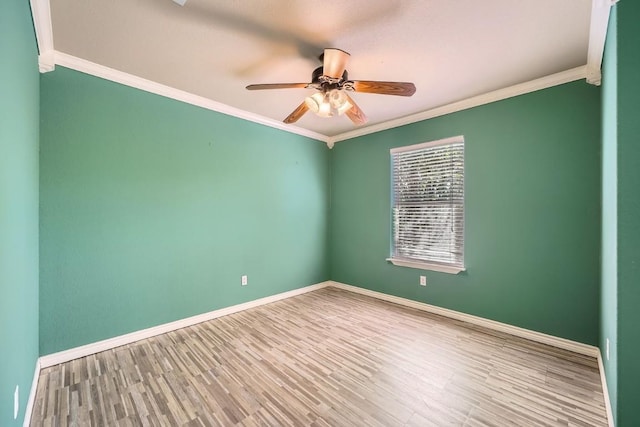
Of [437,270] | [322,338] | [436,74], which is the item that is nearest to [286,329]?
[322,338]

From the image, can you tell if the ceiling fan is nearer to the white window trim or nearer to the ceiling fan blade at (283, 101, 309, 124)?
the ceiling fan blade at (283, 101, 309, 124)

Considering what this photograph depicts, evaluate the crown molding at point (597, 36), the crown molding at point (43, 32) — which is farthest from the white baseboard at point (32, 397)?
the crown molding at point (597, 36)

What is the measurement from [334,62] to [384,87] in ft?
1.39

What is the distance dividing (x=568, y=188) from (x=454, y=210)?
103 centimetres

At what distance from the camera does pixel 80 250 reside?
2287 mm

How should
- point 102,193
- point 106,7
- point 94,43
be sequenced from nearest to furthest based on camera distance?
point 106,7 < point 94,43 < point 102,193

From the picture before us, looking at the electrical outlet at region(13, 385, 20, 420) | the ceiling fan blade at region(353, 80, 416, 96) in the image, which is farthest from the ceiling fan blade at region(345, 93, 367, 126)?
the electrical outlet at region(13, 385, 20, 420)

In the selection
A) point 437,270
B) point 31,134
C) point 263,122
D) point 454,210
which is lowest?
point 437,270

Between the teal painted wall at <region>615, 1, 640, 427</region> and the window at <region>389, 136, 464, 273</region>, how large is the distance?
179 cm

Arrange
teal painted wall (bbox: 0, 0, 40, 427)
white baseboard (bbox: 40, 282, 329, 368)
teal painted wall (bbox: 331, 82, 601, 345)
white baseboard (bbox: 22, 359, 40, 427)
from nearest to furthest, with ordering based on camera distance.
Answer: teal painted wall (bbox: 0, 0, 40, 427) < white baseboard (bbox: 22, 359, 40, 427) < white baseboard (bbox: 40, 282, 329, 368) < teal painted wall (bbox: 331, 82, 601, 345)

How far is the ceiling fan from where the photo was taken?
1.94 m

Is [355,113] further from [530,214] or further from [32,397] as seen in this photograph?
[32,397]

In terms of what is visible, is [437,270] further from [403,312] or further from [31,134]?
[31,134]

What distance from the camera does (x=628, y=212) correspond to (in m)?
1.31
